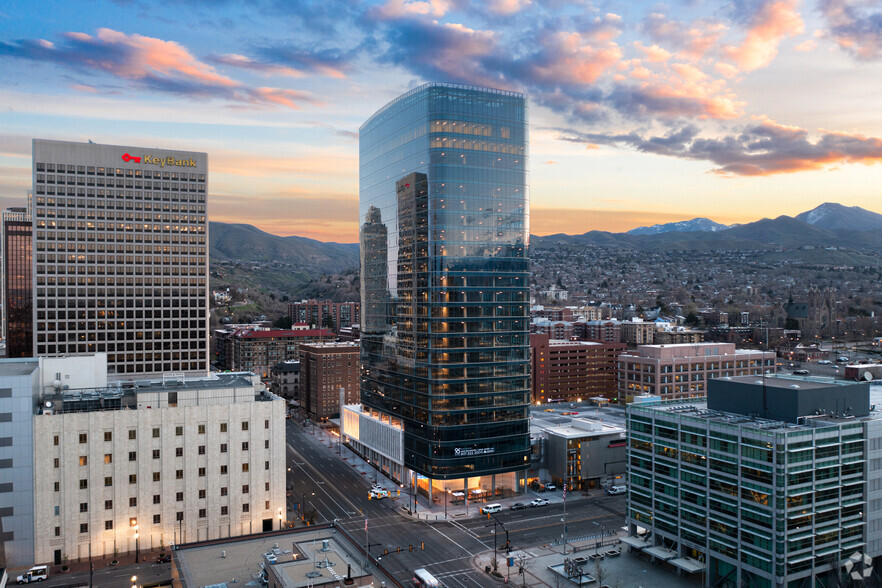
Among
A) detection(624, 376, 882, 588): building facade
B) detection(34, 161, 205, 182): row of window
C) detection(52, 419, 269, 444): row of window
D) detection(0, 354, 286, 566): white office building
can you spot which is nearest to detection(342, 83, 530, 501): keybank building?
detection(0, 354, 286, 566): white office building

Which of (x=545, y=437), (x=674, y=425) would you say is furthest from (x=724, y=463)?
(x=545, y=437)

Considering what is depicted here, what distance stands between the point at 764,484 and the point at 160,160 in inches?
6396

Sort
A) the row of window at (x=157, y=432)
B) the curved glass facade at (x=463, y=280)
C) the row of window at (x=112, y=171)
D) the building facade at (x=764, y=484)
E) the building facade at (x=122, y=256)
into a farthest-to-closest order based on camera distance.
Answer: the row of window at (x=112, y=171)
the building facade at (x=122, y=256)
the curved glass facade at (x=463, y=280)
the row of window at (x=157, y=432)
the building facade at (x=764, y=484)

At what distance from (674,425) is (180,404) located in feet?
243

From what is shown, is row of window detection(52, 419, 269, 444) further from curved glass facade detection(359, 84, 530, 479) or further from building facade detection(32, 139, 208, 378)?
building facade detection(32, 139, 208, 378)

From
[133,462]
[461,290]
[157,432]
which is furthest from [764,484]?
[133,462]

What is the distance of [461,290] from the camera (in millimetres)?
121812

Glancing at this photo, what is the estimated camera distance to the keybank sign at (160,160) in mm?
173375

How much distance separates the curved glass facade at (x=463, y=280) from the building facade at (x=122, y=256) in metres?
75.5

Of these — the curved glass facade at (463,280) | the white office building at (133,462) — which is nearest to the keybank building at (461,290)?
the curved glass facade at (463,280)

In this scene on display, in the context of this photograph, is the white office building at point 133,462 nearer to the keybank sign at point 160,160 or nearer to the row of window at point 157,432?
the row of window at point 157,432

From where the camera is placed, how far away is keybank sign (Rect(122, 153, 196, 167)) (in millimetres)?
173375

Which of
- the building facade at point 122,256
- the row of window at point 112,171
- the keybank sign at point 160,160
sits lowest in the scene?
the building facade at point 122,256

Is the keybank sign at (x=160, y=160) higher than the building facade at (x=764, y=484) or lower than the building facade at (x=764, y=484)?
higher
